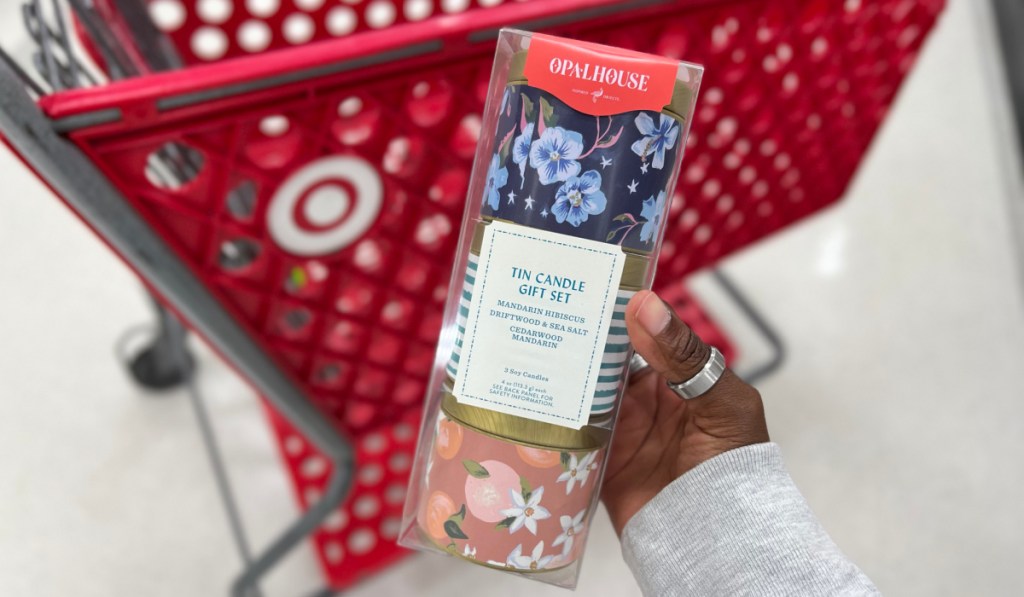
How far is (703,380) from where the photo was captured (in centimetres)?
56

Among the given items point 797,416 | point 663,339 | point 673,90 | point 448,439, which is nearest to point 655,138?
point 673,90

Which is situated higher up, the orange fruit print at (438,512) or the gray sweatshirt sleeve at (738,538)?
the orange fruit print at (438,512)

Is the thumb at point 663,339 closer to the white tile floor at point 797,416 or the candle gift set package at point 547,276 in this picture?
the candle gift set package at point 547,276

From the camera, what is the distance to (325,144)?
604mm

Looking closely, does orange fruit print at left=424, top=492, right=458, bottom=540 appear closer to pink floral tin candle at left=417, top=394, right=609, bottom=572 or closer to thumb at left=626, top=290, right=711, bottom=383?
pink floral tin candle at left=417, top=394, right=609, bottom=572

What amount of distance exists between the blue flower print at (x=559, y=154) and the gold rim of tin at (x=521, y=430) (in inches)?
6.1

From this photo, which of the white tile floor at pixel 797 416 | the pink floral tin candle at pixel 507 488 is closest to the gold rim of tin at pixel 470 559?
the pink floral tin candle at pixel 507 488

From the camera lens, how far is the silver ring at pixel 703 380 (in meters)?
0.56

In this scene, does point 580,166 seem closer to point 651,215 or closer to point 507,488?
point 651,215

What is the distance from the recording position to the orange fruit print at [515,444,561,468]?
1.68 feet

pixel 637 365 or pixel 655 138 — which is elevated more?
pixel 655 138

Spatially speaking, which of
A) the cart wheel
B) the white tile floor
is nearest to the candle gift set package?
the white tile floor

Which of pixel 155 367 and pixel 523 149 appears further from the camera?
pixel 155 367

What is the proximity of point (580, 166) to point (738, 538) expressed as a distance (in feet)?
0.90
